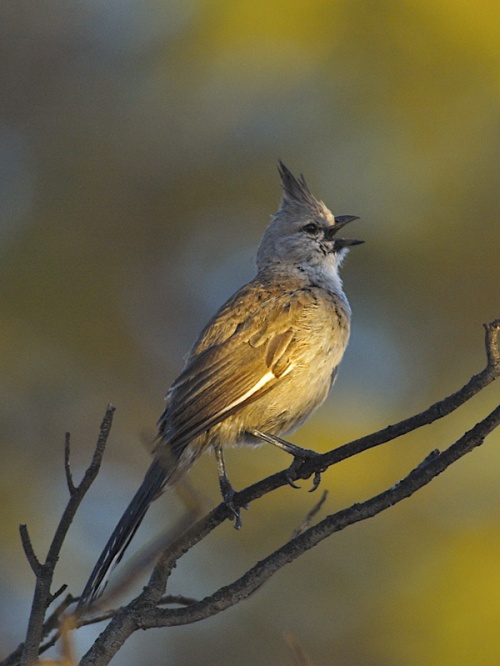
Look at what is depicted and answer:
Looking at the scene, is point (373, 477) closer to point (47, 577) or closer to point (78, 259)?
point (78, 259)

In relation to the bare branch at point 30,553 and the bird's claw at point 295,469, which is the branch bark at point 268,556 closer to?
the bare branch at point 30,553

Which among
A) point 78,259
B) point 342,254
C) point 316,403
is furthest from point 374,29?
point 316,403

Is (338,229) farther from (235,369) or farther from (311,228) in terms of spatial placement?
(235,369)

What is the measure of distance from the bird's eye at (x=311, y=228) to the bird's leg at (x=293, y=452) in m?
1.60

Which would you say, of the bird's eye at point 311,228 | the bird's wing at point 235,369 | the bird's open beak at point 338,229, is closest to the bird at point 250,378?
the bird's wing at point 235,369

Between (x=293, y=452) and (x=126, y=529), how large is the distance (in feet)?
2.38

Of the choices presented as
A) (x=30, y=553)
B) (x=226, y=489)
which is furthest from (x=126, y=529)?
(x=30, y=553)

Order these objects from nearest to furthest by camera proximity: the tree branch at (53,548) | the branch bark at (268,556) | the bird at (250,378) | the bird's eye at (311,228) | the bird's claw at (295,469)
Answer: the tree branch at (53,548) → the branch bark at (268,556) → the bird's claw at (295,469) → the bird at (250,378) → the bird's eye at (311,228)

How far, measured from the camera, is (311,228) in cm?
566

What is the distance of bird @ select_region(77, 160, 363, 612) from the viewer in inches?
161

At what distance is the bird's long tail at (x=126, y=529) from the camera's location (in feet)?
11.5

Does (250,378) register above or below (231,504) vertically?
above

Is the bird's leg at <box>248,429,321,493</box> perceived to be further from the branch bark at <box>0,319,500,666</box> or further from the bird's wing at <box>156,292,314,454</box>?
the branch bark at <box>0,319,500,666</box>

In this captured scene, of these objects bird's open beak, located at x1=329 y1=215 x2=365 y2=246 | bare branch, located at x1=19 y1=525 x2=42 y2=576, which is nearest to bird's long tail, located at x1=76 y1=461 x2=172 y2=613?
bare branch, located at x1=19 y1=525 x2=42 y2=576
